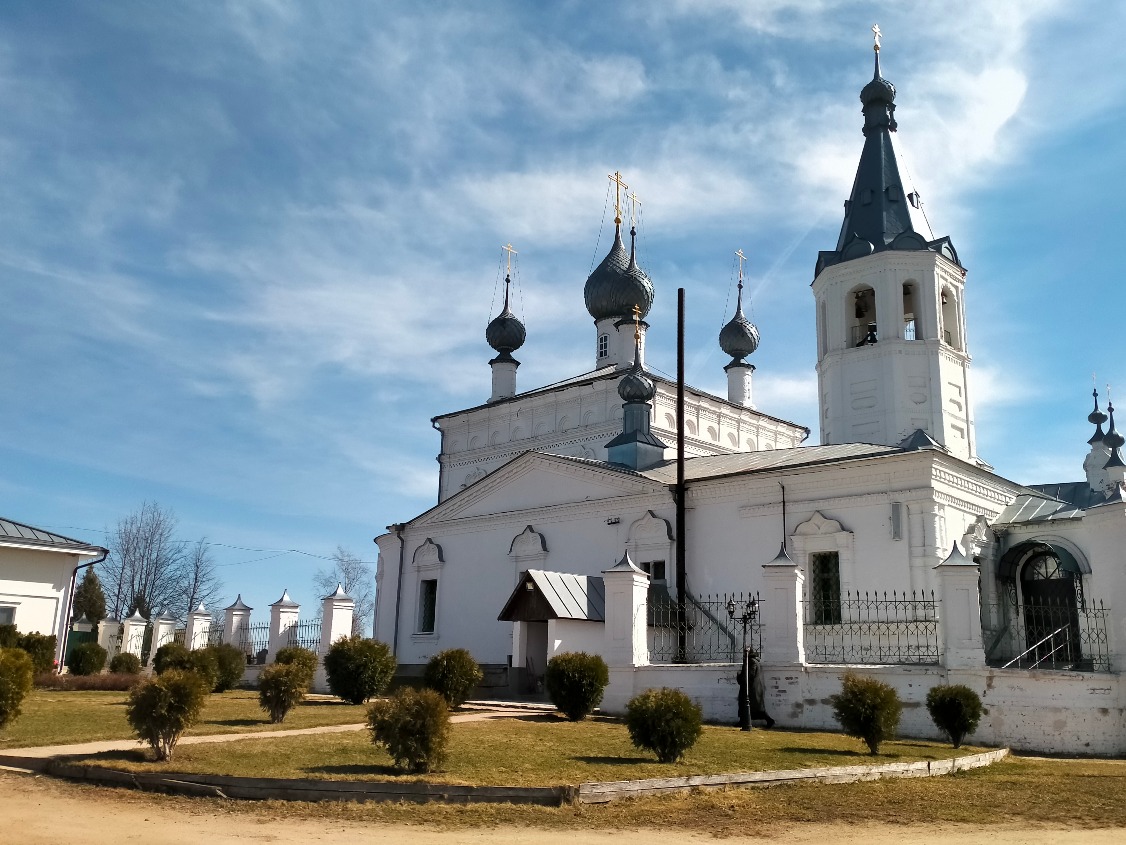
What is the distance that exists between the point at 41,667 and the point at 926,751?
1673cm

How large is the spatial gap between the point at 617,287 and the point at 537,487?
37.2 feet

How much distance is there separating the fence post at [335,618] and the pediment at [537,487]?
4855mm

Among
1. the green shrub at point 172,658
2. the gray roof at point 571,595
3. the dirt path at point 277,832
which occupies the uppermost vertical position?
the gray roof at point 571,595

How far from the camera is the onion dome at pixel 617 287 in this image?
33.0 meters

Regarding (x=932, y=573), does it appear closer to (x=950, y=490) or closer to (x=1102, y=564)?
(x=950, y=490)

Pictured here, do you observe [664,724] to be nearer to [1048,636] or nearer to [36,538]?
[1048,636]

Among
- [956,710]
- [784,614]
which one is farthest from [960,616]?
[784,614]

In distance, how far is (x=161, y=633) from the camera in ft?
87.7

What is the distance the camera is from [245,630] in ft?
82.6

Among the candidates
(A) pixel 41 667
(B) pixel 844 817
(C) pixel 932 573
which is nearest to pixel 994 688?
(C) pixel 932 573

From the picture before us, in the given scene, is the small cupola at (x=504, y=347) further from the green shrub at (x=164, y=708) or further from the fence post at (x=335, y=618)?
the green shrub at (x=164, y=708)

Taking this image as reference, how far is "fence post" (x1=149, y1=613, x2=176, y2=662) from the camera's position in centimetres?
2653

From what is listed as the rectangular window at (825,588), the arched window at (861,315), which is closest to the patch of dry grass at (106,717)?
the rectangular window at (825,588)

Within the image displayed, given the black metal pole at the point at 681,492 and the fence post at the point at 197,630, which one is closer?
the black metal pole at the point at 681,492
